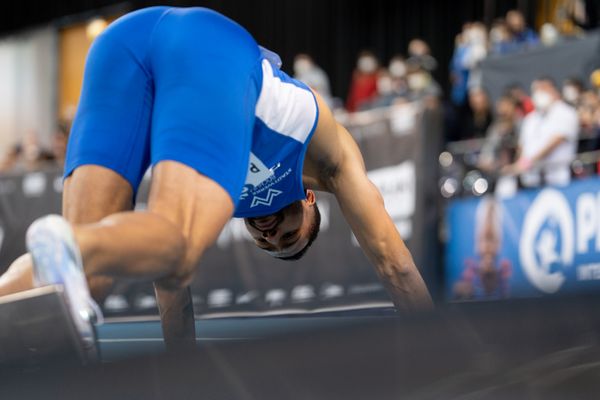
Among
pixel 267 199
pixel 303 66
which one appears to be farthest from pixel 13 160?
pixel 267 199

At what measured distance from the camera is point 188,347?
6.32 ft

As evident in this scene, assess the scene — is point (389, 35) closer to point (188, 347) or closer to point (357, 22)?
point (357, 22)

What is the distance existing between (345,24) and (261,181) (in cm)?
1370

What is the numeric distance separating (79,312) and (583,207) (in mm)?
5422

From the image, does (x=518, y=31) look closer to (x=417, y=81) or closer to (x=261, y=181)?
(x=417, y=81)

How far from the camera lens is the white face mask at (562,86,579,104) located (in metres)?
8.65

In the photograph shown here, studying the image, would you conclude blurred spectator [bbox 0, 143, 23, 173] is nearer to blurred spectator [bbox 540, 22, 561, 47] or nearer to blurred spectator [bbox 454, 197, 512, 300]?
blurred spectator [bbox 454, 197, 512, 300]

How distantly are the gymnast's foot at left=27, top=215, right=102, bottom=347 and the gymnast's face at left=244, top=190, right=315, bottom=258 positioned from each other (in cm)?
122

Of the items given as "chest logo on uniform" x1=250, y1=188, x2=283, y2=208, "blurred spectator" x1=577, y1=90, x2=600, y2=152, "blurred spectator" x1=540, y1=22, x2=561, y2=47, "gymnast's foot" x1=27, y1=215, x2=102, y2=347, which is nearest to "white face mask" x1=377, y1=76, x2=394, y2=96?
"blurred spectator" x1=540, y1=22, x2=561, y2=47

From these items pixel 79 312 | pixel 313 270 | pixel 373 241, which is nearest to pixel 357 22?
pixel 313 270

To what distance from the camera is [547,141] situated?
811 centimetres

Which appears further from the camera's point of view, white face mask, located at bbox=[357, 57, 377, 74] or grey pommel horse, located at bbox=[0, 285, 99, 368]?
white face mask, located at bbox=[357, 57, 377, 74]

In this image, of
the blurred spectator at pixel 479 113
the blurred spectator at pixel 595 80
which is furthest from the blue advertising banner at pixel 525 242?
the blurred spectator at pixel 479 113

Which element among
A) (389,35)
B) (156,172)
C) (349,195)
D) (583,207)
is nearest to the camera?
(156,172)
